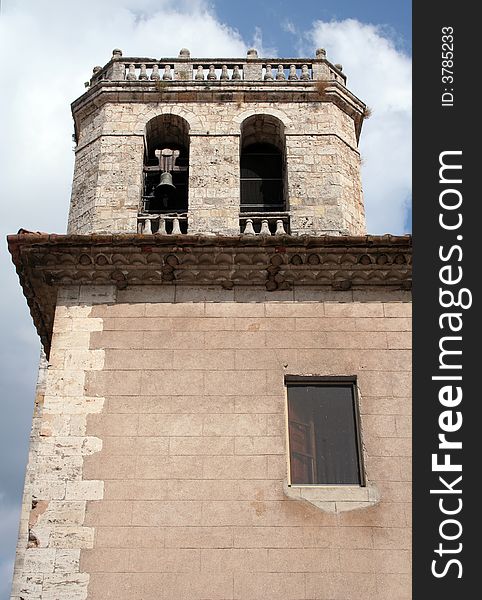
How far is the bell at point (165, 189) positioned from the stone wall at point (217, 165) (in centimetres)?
31

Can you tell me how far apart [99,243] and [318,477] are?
12.6 feet

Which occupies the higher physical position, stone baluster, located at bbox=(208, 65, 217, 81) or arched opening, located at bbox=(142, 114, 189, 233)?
stone baluster, located at bbox=(208, 65, 217, 81)

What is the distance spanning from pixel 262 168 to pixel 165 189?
160 centimetres

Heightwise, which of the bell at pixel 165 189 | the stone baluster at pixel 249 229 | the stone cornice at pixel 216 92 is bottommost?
the stone baluster at pixel 249 229

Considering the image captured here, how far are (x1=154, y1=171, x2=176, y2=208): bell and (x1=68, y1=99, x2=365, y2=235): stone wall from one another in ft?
1.01

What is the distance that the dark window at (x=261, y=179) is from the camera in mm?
13953

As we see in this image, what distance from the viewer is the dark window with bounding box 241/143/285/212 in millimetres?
13953

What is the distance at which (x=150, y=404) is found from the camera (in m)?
10.7

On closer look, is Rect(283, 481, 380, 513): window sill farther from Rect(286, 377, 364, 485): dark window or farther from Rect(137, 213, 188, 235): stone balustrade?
Rect(137, 213, 188, 235): stone balustrade

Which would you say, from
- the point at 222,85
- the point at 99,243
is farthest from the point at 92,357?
the point at 222,85

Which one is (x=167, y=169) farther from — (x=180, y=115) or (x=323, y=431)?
(x=323, y=431)

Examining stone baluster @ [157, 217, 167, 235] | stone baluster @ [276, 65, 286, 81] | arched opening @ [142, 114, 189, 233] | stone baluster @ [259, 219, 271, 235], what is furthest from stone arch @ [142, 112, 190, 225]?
stone baluster @ [276, 65, 286, 81]

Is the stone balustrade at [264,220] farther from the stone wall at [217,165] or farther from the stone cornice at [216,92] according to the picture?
the stone cornice at [216,92]

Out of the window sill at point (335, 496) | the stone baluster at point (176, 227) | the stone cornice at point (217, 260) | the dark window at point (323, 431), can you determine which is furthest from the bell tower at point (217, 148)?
the window sill at point (335, 496)
